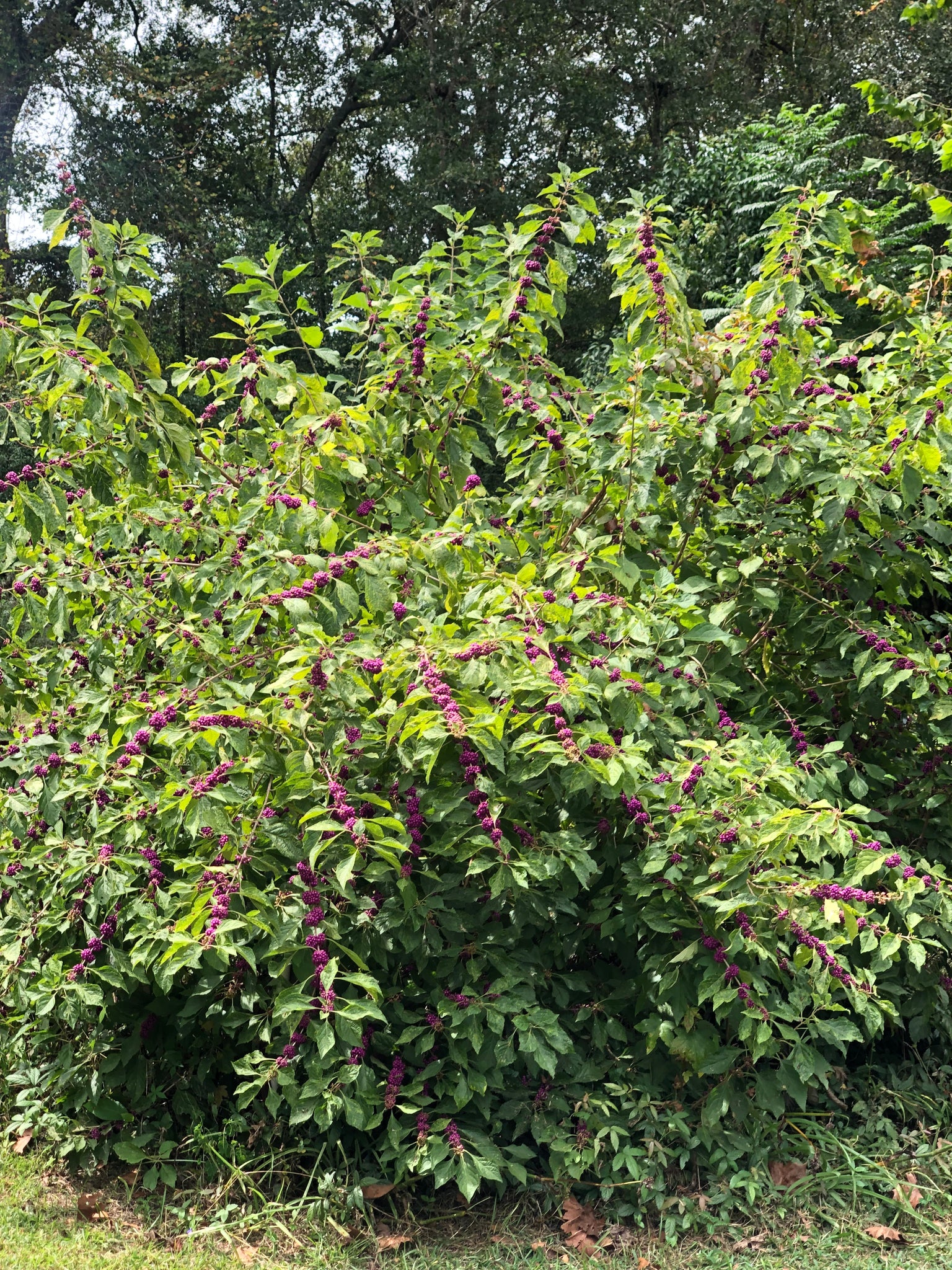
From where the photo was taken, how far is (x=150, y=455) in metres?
3.43

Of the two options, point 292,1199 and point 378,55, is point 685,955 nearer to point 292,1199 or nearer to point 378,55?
point 292,1199

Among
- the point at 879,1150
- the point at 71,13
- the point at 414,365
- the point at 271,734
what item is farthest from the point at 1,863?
the point at 71,13

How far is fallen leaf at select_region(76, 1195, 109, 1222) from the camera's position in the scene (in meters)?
3.01

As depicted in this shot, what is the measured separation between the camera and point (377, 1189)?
2881 mm

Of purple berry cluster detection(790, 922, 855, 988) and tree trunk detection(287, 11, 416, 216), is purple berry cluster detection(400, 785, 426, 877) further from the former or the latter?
tree trunk detection(287, 11, 416, 216)

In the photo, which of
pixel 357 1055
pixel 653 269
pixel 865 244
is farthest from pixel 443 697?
pixel 865 244

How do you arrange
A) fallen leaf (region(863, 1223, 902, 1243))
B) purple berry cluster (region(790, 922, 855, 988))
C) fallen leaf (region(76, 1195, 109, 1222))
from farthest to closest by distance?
1. fallen leaf (region(76, 1195, 109, 1222))
2. fallen leaf (region(863, 1223, 902, 1243))
3. purple berry cluster (region(790, 922, 855, 988))

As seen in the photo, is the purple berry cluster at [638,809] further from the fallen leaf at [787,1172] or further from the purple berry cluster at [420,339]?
the purple berry cluster at [420,339]

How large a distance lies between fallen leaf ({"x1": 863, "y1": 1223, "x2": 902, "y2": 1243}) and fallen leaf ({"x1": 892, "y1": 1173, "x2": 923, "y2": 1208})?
0.10m

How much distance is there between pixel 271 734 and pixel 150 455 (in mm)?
1080

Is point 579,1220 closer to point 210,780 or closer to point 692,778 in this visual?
point 692,778

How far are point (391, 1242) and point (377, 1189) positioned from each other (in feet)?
0.45

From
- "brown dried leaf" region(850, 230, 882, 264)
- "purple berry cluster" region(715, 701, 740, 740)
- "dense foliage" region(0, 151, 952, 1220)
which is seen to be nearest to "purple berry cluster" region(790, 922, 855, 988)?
"dense foliage" region(0, 151, 952, 1220)

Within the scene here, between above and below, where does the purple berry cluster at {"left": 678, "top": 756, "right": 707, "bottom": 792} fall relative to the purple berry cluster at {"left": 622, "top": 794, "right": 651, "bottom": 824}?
above
